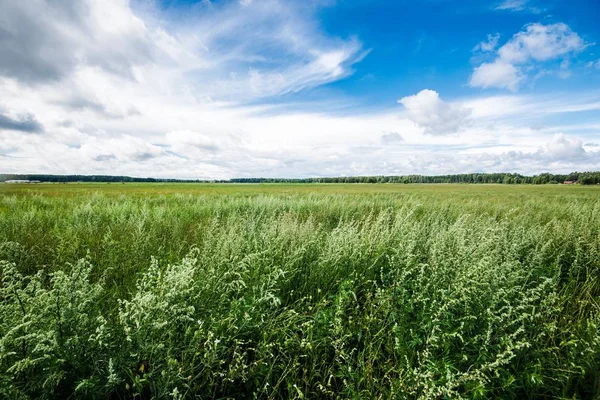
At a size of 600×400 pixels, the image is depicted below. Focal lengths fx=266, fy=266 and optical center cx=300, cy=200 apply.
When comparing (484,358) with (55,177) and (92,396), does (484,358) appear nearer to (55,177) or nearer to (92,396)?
(92,396)

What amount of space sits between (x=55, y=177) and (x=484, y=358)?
576ft

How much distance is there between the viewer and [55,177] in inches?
5098

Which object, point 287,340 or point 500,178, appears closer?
point 287,340

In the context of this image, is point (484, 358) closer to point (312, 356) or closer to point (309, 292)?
point (312, 356)

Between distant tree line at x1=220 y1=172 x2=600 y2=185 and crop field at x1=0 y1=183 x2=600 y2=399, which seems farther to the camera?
distant tree line at x1=220 y1=172 x2=600 y2=185

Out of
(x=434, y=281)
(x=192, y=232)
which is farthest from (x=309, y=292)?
(x=192, y=232)

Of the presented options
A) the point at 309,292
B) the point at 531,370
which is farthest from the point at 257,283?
the point at 531,370

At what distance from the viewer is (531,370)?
Result: 114 inches

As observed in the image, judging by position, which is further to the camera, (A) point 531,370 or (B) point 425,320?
(B) point 425,320

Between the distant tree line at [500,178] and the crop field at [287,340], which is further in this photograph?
the distant tree line at [500,178]

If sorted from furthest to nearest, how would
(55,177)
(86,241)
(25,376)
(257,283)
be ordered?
(55,177)
(86,241)
(257,283)
(25,376)

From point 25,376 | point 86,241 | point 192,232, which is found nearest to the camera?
point 25,376

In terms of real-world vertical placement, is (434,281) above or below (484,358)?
above

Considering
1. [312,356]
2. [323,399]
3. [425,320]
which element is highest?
[425,320]
